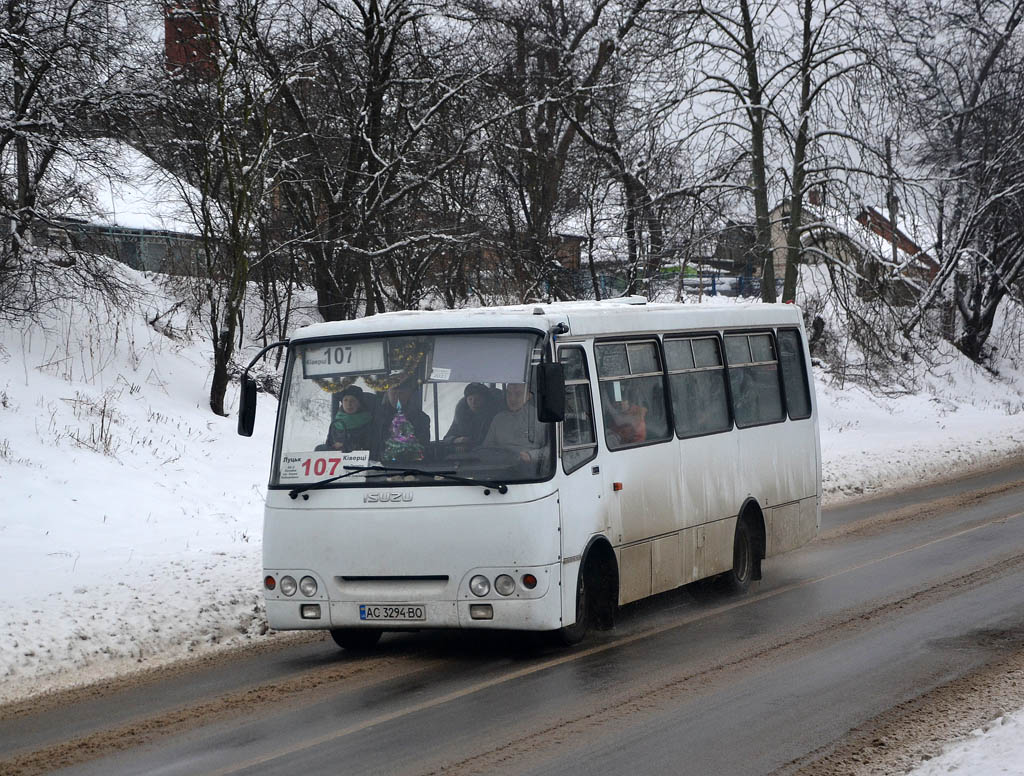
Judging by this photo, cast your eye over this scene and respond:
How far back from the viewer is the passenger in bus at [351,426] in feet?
31.9

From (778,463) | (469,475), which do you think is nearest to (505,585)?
(469,475)

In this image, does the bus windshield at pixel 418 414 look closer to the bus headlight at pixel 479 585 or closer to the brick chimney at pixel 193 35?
the bus headlight at pixel 479 585

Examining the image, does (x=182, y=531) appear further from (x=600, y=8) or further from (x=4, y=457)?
(x=600, y=8)

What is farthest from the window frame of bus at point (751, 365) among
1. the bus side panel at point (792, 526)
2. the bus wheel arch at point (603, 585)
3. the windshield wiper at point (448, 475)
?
Answer: the windshield wiper at point (448, 475)

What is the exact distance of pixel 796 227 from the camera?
27.1 meters

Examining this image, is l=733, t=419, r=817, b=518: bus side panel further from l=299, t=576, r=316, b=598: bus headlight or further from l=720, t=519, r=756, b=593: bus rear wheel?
l=299, t=576, r=316, b=598: bus headlight

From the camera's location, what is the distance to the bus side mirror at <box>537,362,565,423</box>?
9133mm

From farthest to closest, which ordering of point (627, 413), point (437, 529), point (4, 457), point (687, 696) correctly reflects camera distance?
point (4, 457), point (627, 413), point (437, 529), point (687, 696)

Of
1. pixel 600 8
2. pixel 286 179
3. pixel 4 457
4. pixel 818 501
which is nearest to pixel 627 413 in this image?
pixel 818 501

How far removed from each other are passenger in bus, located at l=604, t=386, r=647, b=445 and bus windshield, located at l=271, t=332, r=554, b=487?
1.15 m

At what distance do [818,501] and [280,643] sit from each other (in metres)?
6.56

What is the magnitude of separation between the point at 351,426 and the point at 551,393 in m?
1.58

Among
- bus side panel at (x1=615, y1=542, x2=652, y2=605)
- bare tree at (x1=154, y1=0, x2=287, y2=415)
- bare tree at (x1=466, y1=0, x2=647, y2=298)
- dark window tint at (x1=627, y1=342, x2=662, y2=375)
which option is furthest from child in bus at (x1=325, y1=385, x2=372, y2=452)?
bare tree at (x1=466, y1=0, x2=647, y2=298)

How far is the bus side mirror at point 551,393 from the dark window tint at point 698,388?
276cm
